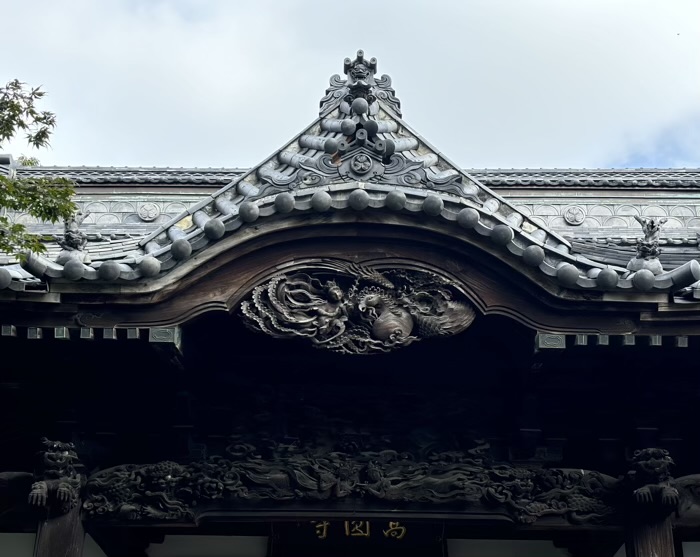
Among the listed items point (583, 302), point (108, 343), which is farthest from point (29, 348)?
point (583, 302)

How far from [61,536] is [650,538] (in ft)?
17.6

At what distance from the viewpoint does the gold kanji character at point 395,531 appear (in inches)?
373

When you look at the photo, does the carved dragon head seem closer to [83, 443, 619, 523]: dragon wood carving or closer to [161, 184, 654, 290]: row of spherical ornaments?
[83, 443, 619, 523]: dragon wood carving

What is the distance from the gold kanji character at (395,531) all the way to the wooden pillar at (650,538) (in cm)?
218

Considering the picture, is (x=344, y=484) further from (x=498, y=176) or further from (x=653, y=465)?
(x=498, y=176)

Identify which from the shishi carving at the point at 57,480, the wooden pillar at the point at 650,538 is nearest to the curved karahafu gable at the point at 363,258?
the shishi carving at the point at 57,480

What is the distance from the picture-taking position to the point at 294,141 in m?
9.45

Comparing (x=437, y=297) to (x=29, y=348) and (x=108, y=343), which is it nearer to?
(x=108, y=343)

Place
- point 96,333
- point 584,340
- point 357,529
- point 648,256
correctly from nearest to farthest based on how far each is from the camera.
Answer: point 96,333 → point 584,340 → point 648,256 → point 357,529

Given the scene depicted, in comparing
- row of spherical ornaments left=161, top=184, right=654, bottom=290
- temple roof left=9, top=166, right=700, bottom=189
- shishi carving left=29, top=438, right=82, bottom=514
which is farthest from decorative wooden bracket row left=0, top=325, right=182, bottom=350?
temple roof left=9, top=166, right=700, bottom=189

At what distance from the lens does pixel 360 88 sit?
31.2 feet

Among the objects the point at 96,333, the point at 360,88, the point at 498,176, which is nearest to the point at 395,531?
the point at 96,333

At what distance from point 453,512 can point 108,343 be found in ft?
11.6

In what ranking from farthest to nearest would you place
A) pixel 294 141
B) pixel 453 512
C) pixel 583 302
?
pixel 294 141, pixel 453 512, pixel 583 302
